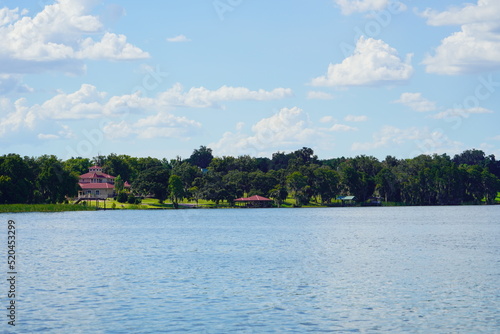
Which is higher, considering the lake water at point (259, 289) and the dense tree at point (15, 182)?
the dense tree at point (15, 182)

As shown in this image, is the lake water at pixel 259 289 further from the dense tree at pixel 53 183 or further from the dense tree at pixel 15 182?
the dense tree at pixel 53 183

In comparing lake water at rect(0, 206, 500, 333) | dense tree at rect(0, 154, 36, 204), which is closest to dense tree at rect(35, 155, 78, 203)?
dense tree at rect(0, 154, 36, 204)

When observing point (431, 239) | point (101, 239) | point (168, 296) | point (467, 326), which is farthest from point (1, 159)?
point (467, 326)

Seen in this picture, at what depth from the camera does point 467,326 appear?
29.6 m

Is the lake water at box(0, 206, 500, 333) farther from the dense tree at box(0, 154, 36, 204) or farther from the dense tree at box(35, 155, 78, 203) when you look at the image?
the dense tree at box(35, 155, 78, 203)

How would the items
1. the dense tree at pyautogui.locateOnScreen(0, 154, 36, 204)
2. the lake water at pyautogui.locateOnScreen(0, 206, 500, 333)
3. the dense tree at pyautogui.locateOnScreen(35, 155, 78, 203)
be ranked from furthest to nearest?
the dense tree at pyautogui.locateOnScreen(35, 155, 78, 203)
the dense tree at pyautogui.locateOnScreen(0, 154, 36, 204)
the lake water at pyautogui.locateOnScreen(0, 206, 500, 333)

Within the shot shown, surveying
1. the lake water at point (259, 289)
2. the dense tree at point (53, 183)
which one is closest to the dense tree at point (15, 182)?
the dense tree at point (53, 183)

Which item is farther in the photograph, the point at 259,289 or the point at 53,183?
the point at 53,183

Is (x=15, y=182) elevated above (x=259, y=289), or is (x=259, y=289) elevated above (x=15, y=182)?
→ (x=15, y=182)

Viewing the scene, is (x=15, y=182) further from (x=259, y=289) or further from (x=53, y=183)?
(x=259, y=289)

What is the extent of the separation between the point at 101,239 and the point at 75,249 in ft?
51.4

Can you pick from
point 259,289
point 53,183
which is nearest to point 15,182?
point 53,183

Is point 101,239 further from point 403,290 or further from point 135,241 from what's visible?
point 403,290

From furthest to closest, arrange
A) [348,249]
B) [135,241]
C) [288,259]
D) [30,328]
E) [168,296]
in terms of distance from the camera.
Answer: [135,241]
[348,249]
[288,259]
[168,296]
[30,328]
